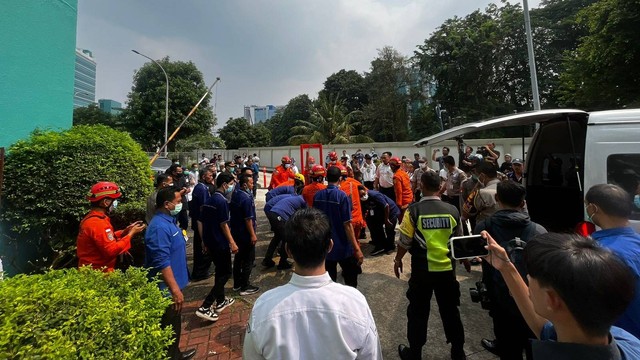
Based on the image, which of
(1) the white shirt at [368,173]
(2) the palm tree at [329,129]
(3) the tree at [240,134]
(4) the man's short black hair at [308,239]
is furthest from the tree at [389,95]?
(4) the man's short black hair at [308,239]

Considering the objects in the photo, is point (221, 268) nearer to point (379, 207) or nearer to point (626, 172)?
point (379, 207)

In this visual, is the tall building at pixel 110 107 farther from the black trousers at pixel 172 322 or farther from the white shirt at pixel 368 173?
the black trousers at pixel 172 322

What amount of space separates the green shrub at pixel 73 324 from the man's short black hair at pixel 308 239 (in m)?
0.95

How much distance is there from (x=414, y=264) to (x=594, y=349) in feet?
6.59

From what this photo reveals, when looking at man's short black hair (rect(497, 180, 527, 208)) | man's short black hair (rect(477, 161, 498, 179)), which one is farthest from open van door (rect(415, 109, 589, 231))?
man's short black hair (rect(497, 180, 527, 208))

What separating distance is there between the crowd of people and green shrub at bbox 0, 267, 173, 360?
730 mm

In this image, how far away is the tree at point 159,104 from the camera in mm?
23391

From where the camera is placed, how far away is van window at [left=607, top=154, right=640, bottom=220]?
9.67ft

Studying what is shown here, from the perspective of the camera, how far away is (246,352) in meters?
1.31

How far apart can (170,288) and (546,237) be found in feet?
8.78

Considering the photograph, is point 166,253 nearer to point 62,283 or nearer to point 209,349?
point 62,283

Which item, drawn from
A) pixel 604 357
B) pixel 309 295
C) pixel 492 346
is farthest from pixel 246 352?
pixel 492 346

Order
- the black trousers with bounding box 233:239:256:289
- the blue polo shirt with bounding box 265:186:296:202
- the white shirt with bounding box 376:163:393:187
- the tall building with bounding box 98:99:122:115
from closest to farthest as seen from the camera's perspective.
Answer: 1. the black trousers with bounding box 233:239:256:289
2. the blue polo shirt with bounding box 265:186:296:202
3. the white shirt with bounding box 376:163:393:187
4. the tall building with bounding box 98:99:122:115

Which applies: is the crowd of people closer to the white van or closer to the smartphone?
the smartphone
